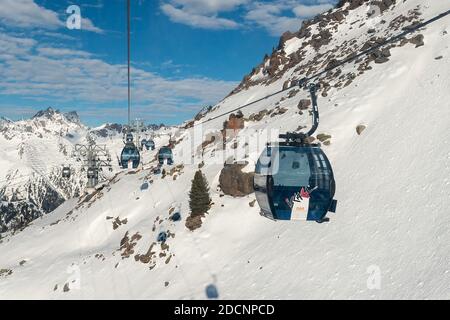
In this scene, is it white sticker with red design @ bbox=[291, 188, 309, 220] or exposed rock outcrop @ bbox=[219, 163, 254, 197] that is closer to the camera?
white sticker with red design @ bbox=[291, 188, 309, 220]

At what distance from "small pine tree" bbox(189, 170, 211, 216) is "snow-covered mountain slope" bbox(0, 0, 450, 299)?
3.77ft

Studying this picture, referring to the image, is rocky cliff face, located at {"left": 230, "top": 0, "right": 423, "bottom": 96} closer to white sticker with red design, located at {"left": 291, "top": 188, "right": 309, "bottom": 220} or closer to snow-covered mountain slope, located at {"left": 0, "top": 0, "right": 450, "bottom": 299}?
snow-covered mountain slope, located at {"left": 0, "top": 0, "right": 450, "bottom": 299}

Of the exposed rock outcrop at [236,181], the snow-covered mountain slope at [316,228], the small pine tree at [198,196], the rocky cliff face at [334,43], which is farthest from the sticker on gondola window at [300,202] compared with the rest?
the rocky cliff face at [334,43]

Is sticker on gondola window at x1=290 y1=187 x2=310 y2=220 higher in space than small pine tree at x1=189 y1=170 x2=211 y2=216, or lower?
higher

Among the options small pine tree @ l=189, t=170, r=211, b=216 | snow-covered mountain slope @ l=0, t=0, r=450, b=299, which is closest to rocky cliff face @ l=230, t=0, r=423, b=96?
snow-covered mountain slope @ l=0, t=0, r=450, b=299

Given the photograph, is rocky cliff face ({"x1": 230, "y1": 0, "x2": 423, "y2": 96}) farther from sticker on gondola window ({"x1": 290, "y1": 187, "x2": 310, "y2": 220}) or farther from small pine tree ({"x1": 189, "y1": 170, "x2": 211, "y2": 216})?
sticker on gondola window ({"x1": 290, "y1": 187, "x2": 310, "y2": 220})

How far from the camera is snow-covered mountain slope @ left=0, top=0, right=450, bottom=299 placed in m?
24.0

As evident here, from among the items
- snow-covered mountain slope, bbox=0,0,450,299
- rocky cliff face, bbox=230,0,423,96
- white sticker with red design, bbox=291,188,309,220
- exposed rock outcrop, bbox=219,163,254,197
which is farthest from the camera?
rocky cliff face, bbox=230,0,423,96

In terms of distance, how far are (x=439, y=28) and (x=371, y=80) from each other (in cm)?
1217

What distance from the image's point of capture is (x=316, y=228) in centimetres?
2941

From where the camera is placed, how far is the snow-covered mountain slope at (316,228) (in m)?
24.0

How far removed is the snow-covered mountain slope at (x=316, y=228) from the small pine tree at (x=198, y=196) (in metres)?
1.15

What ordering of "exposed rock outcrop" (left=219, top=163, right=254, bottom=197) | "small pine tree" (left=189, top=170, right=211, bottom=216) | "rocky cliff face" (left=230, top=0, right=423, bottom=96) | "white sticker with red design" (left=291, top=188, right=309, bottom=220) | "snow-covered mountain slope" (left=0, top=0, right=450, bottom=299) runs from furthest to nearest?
"rocky cliff face" (left=230, top=0, right=423, bottom=96)
"exposed rock outcrop" (left=219, top=163, right=254, bottom=197)
"small pine tree" (left=189, top=170, right=211, bottom=216)
"snow-covered mountain slope" (left=0, top=0, right=450, bottom=299)
"white sticker with red design" (left=291, top=188, right=309, bottom=220)

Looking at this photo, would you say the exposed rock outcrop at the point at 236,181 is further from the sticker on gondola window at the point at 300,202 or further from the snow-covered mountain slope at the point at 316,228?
the sticker on gondola window at the point at 300,202
